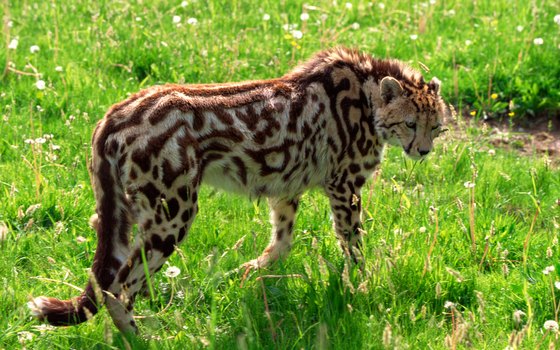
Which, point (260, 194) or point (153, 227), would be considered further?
point (260, 194)

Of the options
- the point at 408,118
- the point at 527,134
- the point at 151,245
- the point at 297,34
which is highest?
the point at 408,118

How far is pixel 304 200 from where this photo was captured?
7883 mm

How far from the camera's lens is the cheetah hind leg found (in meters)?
5.80

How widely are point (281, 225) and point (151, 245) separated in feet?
5.05

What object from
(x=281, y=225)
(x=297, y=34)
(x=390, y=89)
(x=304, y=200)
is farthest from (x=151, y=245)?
(x=297, y=34)

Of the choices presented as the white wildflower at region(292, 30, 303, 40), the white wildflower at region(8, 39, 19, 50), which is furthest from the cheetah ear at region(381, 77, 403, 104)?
the white wildflower at region(8, 39, 19, 50)

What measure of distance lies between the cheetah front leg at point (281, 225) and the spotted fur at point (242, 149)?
0.01 meters

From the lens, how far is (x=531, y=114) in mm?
9844

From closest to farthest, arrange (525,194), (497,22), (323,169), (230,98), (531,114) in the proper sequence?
(230,98), (323,169), (525,194), (531,114), (497,22)

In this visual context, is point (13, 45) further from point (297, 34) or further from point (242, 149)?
point (242, 149)

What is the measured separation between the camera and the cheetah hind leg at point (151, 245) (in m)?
5.80

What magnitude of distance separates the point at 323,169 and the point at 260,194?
1.78 ft

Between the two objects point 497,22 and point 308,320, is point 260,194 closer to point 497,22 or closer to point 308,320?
point 308,320

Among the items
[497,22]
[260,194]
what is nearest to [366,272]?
[260,194]
